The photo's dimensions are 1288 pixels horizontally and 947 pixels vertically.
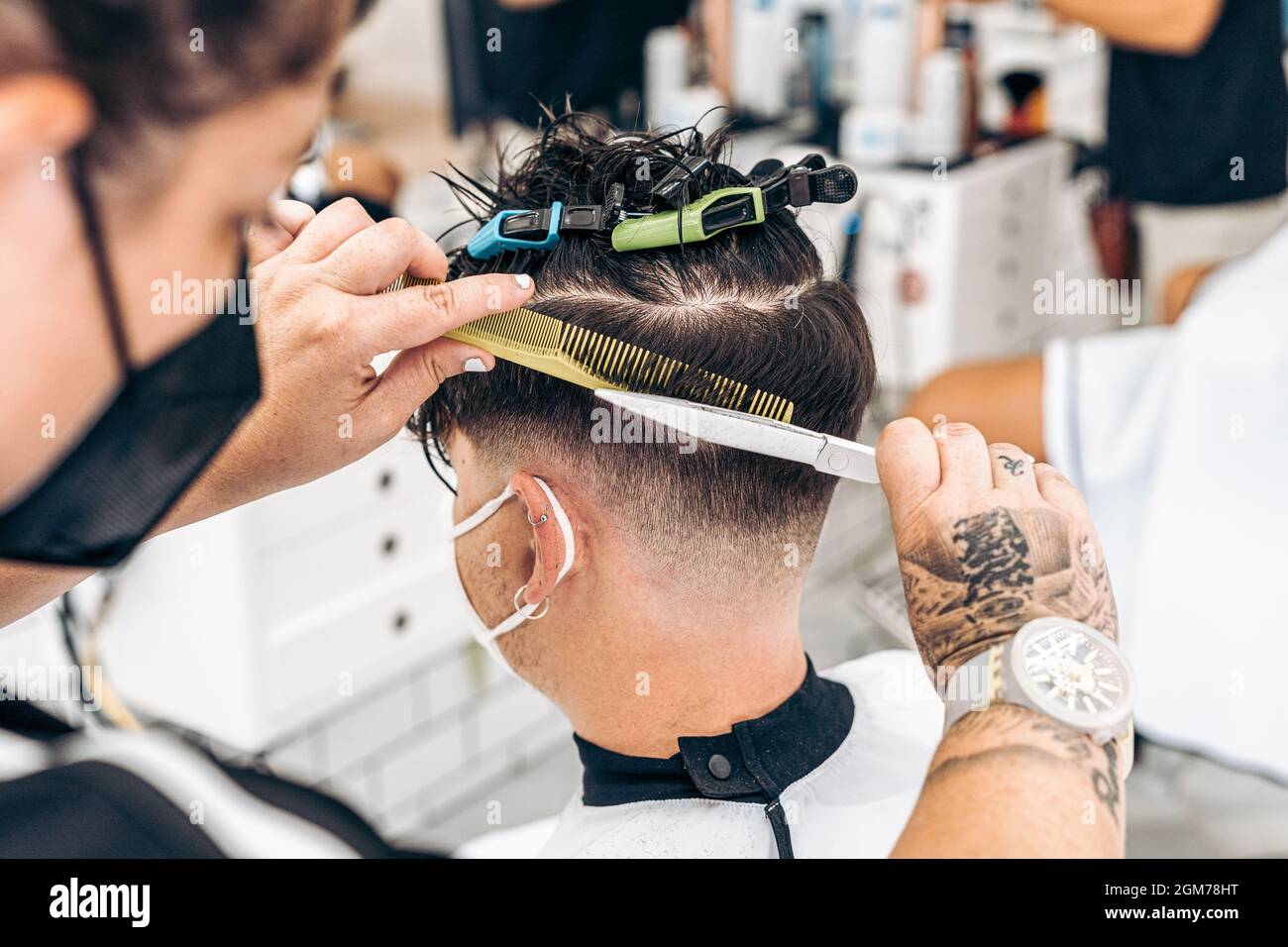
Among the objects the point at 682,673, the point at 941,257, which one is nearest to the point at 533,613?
the point at 682,673

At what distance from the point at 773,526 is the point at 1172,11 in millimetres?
1649

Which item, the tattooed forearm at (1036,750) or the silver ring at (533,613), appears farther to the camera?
the silver ring at (533,613)

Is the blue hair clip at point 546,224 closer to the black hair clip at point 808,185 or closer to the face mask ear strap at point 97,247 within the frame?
the black hair clip at point 808,185

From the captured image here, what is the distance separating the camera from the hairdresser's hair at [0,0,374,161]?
0.65 meters

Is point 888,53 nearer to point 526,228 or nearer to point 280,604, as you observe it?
point 280,604

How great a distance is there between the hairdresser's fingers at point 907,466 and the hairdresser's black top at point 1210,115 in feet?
5.97

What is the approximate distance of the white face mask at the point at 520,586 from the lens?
3.59ft

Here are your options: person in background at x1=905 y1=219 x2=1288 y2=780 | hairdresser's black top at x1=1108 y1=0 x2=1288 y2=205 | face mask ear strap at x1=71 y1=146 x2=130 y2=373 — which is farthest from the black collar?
hairdresser's black top at x1=1108 y1=0 x2=1288 y2=205

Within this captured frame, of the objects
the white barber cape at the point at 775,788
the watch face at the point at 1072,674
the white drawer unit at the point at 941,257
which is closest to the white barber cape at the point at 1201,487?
the white drawer unit at the point at 941,257

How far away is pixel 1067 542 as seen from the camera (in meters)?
0.89

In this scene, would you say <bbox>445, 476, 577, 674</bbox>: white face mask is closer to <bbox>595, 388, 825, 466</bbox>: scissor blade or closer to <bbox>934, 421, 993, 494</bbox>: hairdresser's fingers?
<bbox>595, 388, 825, 466</bbox>: scissor blade
